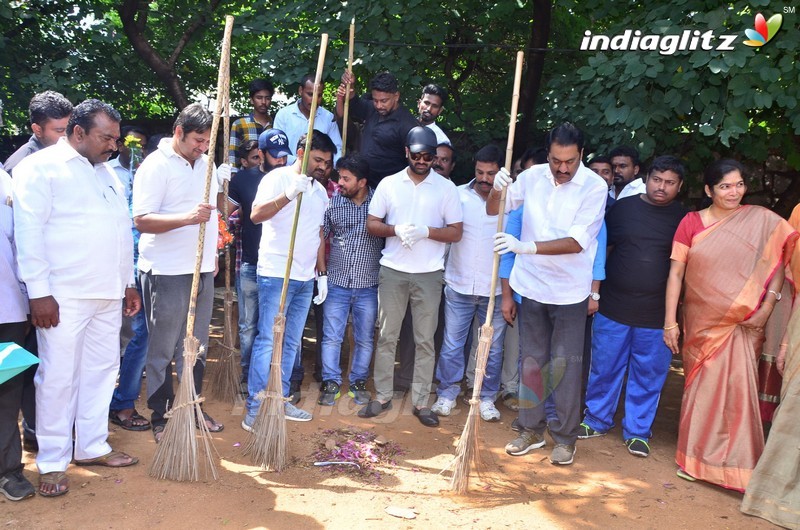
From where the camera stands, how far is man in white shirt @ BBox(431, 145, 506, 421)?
5113 millimetres

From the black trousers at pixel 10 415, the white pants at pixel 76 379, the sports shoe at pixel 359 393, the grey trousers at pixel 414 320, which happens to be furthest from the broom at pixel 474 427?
the black trousers at pixel 10 415

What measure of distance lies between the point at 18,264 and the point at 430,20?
4.44 m

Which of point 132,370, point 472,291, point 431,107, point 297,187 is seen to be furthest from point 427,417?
point 431,107

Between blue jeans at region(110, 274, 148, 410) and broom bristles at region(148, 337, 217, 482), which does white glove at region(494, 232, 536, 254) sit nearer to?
broom bristles at region(148, 337, 217, 482)

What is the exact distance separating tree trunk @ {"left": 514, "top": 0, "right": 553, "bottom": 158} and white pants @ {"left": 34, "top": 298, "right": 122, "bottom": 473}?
4.57 m

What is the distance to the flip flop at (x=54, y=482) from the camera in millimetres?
3676

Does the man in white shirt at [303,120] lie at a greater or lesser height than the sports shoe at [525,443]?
greater

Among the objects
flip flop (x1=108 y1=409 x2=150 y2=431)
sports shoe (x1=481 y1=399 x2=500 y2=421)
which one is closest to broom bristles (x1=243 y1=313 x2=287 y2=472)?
flip flop (x1=108 y1=409 x2=150 y2=431)

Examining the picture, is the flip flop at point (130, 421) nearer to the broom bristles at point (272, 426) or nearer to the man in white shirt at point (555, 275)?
the broom bristles at point (272, 426)

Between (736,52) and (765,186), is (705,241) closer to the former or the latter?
(736,52)

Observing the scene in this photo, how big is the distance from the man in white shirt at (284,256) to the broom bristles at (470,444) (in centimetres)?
126

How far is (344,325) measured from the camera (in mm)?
5266

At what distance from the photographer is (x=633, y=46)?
18.5 ft

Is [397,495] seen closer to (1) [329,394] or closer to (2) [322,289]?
(1) [329,394]
